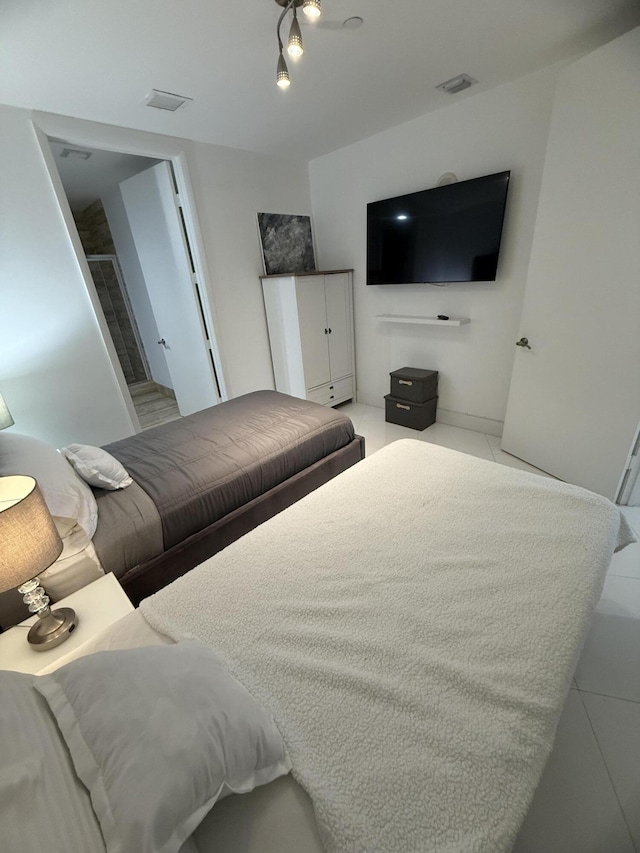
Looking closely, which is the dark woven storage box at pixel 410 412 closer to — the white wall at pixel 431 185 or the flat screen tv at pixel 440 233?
the white wall at pixel 431 185

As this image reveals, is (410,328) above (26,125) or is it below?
below

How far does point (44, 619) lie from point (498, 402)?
3.24 meters

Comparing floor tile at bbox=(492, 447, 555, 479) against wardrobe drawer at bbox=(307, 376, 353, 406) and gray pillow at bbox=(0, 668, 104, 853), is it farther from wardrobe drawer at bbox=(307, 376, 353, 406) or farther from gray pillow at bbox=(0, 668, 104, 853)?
gray pillow at bbox=(0, 668, 104, 853)

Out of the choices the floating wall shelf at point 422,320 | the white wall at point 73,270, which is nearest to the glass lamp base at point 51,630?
the white wall at point 73,270

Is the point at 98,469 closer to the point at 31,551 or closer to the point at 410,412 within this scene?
the point at 31,551

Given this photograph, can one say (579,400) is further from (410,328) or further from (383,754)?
(383,754)

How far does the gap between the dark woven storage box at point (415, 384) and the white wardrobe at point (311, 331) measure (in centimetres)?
74

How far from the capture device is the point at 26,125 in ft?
7.13

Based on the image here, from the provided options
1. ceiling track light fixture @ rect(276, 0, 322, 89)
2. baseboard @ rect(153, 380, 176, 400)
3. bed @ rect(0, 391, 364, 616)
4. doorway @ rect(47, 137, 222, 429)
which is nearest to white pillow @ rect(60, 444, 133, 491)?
bed @ rect(0, 391, 364, 616)

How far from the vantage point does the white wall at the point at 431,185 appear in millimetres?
2416

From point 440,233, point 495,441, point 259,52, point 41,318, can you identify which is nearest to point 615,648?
point 495,441

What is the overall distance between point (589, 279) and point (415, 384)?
1467 mm

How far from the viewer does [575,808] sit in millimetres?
1015

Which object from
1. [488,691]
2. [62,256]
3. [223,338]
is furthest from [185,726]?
[223,338]
